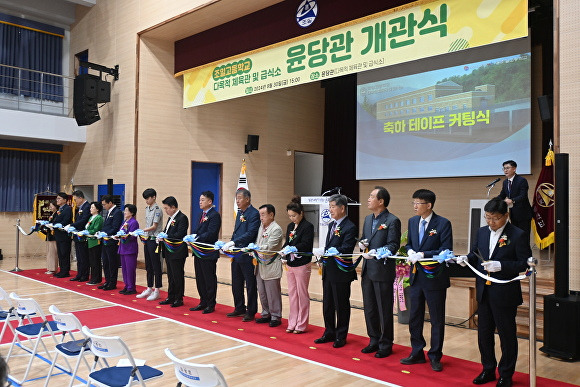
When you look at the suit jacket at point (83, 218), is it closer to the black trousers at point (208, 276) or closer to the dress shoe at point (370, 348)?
the black trousers at point (208, 276)

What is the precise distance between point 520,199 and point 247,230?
12.4ft

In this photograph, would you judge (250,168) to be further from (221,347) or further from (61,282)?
(221,347)

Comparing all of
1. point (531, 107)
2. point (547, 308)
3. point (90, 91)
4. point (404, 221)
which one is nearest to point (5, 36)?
point (90, 91)

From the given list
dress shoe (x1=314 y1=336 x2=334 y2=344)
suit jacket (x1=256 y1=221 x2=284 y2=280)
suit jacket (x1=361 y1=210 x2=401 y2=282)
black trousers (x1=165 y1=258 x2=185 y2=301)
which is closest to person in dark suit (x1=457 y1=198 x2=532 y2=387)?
suit jacket (x1=361 y1=210 x2=401 y2=282)

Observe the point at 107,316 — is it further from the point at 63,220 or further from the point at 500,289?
the point at 500,289

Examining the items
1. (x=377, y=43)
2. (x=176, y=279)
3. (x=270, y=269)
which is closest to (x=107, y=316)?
(x=176, y=279)

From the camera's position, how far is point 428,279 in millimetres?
4191

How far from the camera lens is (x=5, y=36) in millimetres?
11477

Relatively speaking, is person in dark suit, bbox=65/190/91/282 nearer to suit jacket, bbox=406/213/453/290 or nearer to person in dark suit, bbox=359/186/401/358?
person in dark suit, bbox=359/186/401/358

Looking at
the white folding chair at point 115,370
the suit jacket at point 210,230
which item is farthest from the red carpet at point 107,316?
the white folding chair at point 115,370

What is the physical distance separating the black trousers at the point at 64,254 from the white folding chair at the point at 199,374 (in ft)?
23.7

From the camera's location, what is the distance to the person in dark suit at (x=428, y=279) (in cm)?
418

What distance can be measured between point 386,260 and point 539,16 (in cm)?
631

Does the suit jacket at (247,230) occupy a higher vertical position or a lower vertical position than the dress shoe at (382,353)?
higher
